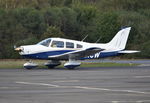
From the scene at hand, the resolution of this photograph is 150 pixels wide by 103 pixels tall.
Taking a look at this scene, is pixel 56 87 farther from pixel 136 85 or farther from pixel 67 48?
pixel 67 48

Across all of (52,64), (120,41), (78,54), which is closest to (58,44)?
(52,64)

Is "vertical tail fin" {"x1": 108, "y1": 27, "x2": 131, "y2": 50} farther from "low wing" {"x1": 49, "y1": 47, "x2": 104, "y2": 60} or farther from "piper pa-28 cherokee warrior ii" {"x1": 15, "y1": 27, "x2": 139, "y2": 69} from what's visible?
"low wing" {"x1": 49, "y1": 47, "x2": 104, "y2": 60}

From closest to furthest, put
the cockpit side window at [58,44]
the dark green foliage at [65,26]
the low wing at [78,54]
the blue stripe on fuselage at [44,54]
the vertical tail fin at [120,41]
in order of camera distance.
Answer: the low wing at [78,54] < the blue stripe on fuselage at [44,54] < the cockpit side window at [58,44] < the vertical tail fin at [120,41] < the dark green foliage at [65,26]

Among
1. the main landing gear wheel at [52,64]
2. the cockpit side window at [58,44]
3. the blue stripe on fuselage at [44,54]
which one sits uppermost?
the cockpit side window at [58,44]

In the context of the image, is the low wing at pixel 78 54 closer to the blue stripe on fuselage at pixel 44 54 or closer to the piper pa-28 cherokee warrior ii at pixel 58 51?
the piper pa-28 cherokee warrior ii at pixel 58 51

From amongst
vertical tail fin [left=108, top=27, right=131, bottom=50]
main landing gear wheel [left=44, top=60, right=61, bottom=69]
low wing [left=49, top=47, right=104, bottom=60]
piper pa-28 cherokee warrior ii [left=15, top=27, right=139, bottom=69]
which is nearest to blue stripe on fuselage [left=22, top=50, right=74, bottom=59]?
piper pa-28 cherokee warrior ii [left=15, top=27, right=139, bottom=69]

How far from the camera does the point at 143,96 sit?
16.6 meters

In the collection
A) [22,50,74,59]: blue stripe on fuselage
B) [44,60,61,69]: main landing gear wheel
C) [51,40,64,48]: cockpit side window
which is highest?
[51,40,64,48]: cockpit side window

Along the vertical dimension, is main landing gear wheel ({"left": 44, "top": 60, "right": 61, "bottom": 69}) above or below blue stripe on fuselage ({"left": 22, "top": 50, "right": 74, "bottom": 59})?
below

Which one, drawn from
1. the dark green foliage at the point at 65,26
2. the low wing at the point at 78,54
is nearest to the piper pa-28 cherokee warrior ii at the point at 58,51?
the low wing at the point at 78,54

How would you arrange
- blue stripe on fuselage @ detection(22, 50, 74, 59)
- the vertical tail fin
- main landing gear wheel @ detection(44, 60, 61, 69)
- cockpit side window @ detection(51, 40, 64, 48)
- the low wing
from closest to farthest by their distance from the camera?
the low wing < blue stripe on fuselage @ detection(22, 50, 74, 59) < cockpit side window @ detection(51, 40, 64, 48) < main landing gear wheel @ detection(44, 60, 61, 69) < the vertical tail fin

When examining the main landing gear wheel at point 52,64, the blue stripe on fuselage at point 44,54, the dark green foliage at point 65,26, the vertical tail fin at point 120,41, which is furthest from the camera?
the dark green foliage at point 65,26

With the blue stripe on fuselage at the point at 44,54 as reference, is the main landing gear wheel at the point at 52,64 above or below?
below

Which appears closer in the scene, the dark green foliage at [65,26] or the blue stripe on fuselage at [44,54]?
the blue stripe on fuselage at [44,54]
